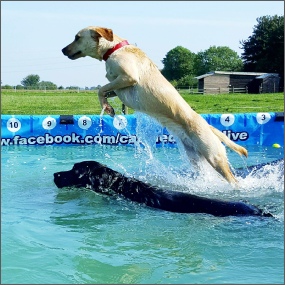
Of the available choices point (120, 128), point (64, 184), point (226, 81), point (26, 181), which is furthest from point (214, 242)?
point (226, 81)

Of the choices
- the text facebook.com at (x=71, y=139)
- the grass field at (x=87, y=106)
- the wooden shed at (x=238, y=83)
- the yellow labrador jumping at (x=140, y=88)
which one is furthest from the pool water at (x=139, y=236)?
the wooden shed at (x=238, y=83)

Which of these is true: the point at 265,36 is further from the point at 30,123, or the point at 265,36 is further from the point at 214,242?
the point at 214,242

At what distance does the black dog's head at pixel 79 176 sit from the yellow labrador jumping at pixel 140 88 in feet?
3.08

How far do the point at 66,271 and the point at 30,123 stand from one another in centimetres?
876

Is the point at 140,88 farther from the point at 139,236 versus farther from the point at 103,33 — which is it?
the point at 139,236

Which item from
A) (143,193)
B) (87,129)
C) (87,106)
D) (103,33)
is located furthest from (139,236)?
(87,106)

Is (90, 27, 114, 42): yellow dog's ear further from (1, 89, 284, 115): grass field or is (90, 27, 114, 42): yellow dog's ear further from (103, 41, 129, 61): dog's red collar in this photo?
(1, 89, 284, 115): grass field

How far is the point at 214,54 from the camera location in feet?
317

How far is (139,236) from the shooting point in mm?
4887

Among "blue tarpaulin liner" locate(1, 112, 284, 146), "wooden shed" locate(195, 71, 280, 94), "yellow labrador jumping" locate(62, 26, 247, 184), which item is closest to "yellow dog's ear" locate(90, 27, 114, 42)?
"yellow labrador jumping" locate(62, 26, 247, 184)

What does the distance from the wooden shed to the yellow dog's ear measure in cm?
4377

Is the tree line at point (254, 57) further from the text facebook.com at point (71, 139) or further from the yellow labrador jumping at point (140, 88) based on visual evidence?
the yellow labrador jumping at point (140, 88)

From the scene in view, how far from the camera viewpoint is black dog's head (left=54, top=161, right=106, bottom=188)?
6.87m

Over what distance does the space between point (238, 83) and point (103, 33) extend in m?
47.5
